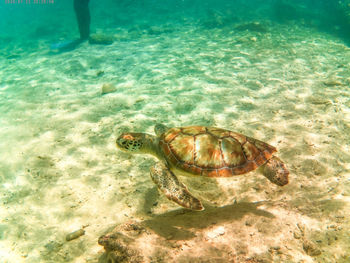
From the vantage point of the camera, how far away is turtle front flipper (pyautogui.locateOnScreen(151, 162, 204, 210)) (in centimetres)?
248

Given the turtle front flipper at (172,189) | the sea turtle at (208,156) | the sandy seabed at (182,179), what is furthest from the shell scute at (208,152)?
the sandy seabed at (182,179)

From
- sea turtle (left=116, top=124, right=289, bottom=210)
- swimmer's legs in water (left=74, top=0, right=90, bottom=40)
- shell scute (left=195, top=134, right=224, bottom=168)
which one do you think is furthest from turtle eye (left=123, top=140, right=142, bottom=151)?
swimmer's legs in water (left=74, top=0, right=90, bottom=40)

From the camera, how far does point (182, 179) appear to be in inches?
146

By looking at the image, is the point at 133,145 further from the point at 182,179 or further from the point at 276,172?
the point at 276,172

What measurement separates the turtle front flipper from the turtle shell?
0.30 meters

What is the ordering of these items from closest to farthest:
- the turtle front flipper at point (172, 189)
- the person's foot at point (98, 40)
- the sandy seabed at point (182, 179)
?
the sandy seabed at point (182, 179) → the turtle front flipper at point (172, 189) → the person's foot at point (98, 40)

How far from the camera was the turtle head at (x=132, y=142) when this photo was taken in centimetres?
349

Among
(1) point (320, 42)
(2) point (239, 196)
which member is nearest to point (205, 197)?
(2) point (239, 196)

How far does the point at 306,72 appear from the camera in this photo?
8.06 meters

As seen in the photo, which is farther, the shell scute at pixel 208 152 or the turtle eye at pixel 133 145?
the turtle eye at pixel 133 145

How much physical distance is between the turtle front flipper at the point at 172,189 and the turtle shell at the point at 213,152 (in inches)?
11.9

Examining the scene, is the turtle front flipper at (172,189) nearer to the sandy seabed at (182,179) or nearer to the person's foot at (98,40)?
the sandy seabed at (182,179)

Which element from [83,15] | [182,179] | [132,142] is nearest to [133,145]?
[132,142]

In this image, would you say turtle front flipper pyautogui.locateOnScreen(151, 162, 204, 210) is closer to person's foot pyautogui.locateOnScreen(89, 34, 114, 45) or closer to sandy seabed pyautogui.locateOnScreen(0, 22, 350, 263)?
sandy seabed pyautogui.locateOnScreen(0, 22, 350, 263)
